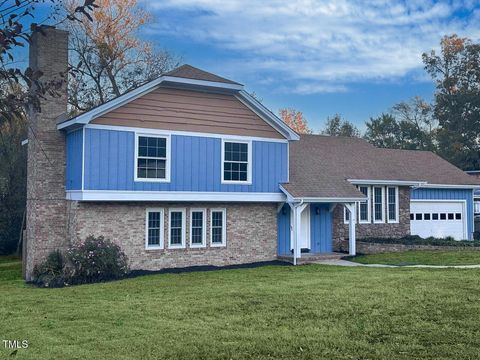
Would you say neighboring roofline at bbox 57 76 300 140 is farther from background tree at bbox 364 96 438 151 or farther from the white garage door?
background tree at bbox 364 96 438 151

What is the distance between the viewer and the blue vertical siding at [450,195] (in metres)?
26.3

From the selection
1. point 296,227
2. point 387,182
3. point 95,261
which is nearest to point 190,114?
point 296,227

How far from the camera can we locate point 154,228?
1742cm

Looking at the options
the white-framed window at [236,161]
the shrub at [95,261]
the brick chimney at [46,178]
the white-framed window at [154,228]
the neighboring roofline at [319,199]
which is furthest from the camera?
the neighboring roofline at [319,199]

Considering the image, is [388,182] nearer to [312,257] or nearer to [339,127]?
[312,257]

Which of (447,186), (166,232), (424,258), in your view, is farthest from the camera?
(447,186)

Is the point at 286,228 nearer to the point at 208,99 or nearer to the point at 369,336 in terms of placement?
the point at 208,99

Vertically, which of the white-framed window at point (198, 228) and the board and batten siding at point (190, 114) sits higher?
the board and batten siding at point (190, 114)

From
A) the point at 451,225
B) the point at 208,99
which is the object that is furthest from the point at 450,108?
the point at 208,99

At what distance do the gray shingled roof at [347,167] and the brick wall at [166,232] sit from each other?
1788mm

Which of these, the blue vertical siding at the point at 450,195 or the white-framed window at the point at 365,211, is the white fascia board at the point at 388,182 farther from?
the blue vertical siding at the point at 450,195

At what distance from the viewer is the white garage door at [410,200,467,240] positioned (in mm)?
26391

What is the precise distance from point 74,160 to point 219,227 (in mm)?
5513

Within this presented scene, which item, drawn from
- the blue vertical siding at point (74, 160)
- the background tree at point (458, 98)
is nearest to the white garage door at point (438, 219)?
the blue vertical siding at point (74, 160)
